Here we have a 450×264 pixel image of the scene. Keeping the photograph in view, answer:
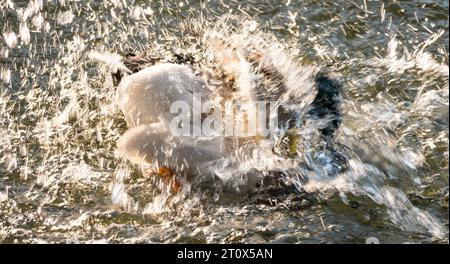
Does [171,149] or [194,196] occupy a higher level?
[171,149]

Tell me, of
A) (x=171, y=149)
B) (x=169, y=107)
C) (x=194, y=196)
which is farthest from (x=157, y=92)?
(x=194, y=196)

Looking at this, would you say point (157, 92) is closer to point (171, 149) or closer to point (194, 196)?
point (171, 149)

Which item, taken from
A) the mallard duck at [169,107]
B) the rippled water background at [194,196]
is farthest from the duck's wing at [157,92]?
the rippled water background at [194,196]

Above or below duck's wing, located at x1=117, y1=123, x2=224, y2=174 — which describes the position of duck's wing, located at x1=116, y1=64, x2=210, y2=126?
above

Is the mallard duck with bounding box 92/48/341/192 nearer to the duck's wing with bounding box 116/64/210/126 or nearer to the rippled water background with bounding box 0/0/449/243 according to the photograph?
the duck's wing with bounding box 116/64/210/126

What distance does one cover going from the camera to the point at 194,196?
2.89 metres

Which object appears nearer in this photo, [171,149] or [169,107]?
[171,149]

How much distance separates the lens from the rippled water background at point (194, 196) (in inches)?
115

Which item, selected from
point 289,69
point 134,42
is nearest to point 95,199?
point 289,69

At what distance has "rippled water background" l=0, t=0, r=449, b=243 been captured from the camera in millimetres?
2910

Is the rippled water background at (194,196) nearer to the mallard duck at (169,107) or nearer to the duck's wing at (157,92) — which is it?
the mallard duck at (169,107)

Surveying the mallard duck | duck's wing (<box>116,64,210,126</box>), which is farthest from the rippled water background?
duck's wing (<box>116,64,210,126</box>)
